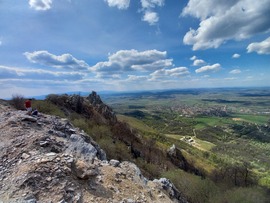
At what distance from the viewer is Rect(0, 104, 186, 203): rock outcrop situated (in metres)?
10.8


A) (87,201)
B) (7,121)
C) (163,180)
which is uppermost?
→ (7,121)

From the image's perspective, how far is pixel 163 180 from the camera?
19.0m

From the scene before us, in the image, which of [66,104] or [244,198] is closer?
[244,198]

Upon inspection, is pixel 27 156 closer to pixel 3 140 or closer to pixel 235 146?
pixel 3 140

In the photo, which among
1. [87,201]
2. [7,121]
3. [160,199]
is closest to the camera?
[87,201]

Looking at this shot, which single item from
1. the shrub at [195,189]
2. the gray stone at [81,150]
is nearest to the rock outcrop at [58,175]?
the gray stone at [81,150]

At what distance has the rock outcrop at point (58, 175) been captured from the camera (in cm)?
1080

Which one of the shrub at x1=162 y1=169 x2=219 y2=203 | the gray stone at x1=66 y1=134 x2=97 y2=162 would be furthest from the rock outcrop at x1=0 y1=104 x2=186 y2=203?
the shrub at x1=162 y1=169 x2=219 y2=203

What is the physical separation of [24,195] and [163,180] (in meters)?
12.0

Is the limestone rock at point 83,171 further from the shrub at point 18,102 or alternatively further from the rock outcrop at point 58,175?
the shrub at point 18,102

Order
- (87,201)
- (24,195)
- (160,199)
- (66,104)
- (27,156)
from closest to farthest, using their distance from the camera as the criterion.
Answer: (24,195) < (87,201) < (27,156) < (160,199) < (66,104)

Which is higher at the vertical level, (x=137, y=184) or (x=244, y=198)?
(x=137, y=184)

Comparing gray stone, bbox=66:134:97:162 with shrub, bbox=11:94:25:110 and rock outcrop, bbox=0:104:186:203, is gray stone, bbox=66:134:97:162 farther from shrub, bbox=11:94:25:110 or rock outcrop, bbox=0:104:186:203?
shrub, bbox=11:94:25:110

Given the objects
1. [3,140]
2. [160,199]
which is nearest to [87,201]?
[160,199]
